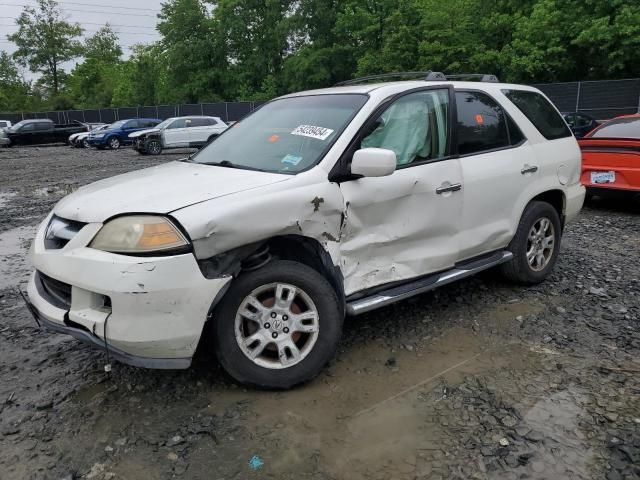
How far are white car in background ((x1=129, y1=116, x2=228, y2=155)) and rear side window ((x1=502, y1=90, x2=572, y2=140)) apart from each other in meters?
16.8

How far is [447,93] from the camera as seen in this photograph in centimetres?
400

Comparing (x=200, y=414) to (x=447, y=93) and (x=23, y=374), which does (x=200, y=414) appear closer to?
(x=23, y=374)

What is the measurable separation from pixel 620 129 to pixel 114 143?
22222mm

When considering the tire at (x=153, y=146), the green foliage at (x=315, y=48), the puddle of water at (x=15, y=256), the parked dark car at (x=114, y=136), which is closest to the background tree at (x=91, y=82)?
the green foliage at (x=315, y=48)

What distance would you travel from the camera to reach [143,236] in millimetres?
2650

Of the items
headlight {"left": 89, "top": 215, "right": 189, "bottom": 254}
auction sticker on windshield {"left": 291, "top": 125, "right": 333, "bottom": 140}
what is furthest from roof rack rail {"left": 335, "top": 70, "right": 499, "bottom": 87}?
headlight {"left": 89, "top": 215, "right": 189, "bottom": 254}

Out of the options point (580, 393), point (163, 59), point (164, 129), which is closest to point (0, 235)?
point (580, 393)

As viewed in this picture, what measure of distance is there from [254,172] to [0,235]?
5.58m

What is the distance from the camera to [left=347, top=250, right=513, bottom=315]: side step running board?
3.29 m

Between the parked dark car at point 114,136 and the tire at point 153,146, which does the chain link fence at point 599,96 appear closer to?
the tire at point 153,146

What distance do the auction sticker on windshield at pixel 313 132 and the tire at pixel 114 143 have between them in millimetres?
23359

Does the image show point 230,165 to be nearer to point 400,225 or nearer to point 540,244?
point 400,225

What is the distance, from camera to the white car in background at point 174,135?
67.6ft

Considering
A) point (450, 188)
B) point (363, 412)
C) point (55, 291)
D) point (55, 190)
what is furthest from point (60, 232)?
point (55, 190)
